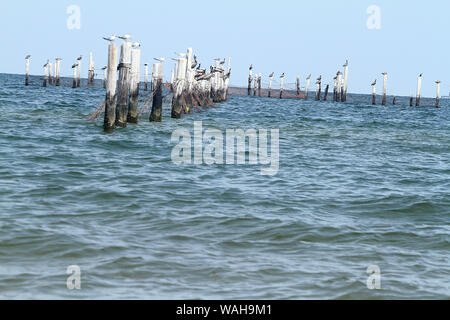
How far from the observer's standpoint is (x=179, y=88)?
75.4 feet

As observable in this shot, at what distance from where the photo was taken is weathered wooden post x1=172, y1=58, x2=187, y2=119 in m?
22.6

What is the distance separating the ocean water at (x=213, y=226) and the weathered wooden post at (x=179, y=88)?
25.5 ft

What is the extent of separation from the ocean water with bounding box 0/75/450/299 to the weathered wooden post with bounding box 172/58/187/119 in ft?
25.5

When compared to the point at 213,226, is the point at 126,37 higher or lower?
higher

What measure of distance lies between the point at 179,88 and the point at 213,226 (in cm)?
1537

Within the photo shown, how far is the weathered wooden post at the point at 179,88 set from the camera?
22.6 meters

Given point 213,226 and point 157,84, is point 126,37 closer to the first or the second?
point 157,84

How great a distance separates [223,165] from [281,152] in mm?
3372

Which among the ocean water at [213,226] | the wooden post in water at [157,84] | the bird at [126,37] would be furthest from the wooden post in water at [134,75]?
the ocean water at [213,226]

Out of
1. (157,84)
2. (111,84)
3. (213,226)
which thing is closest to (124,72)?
(111,84)

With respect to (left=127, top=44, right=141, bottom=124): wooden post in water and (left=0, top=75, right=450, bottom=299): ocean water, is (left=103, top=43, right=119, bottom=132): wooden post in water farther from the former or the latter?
(left=0, top=75, right=450, bottom=299): ocean water

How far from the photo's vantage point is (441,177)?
13320 mm

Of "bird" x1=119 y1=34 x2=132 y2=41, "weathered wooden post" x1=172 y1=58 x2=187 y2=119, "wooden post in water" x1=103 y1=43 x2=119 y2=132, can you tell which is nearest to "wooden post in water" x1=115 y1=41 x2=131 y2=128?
"wooden post in water" x1=103 y1=43 x2=119 y2=132

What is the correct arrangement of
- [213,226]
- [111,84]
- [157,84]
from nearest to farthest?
[213,226] → [111,84] → [157,84]
